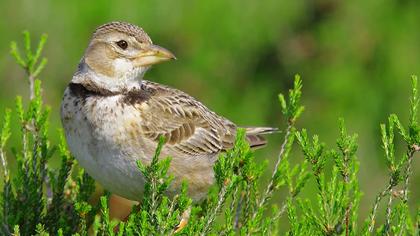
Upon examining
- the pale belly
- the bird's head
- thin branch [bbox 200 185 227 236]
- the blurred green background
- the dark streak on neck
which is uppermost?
the blurred green background

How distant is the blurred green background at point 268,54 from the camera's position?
30.1 ft

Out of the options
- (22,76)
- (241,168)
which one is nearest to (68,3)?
(22,76)

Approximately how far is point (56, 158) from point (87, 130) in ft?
12.0

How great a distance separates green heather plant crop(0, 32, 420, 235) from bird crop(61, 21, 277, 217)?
0.22m

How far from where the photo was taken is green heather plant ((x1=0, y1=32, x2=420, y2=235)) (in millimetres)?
4168

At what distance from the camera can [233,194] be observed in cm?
461

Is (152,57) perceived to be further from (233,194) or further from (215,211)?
(215,211)

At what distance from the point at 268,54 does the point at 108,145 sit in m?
4.75

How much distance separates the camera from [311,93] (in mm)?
9711

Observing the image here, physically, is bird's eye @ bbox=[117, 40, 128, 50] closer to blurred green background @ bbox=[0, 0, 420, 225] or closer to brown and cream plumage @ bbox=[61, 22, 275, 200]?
brown and cream plumage @ bbox=[61, 22, 275, 200]

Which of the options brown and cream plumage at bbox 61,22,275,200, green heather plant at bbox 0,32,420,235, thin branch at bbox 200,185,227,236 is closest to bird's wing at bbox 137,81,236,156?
brown and cream plumage at bbox 61,22,275,200

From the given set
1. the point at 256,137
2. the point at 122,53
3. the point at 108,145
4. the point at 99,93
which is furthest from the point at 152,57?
the point at 256,137

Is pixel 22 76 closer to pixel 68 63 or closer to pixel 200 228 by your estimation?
pixel 68 63

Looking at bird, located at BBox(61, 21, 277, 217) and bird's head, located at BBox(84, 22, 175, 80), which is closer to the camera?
bird, located at BBox(61, 21, 277, 217)
